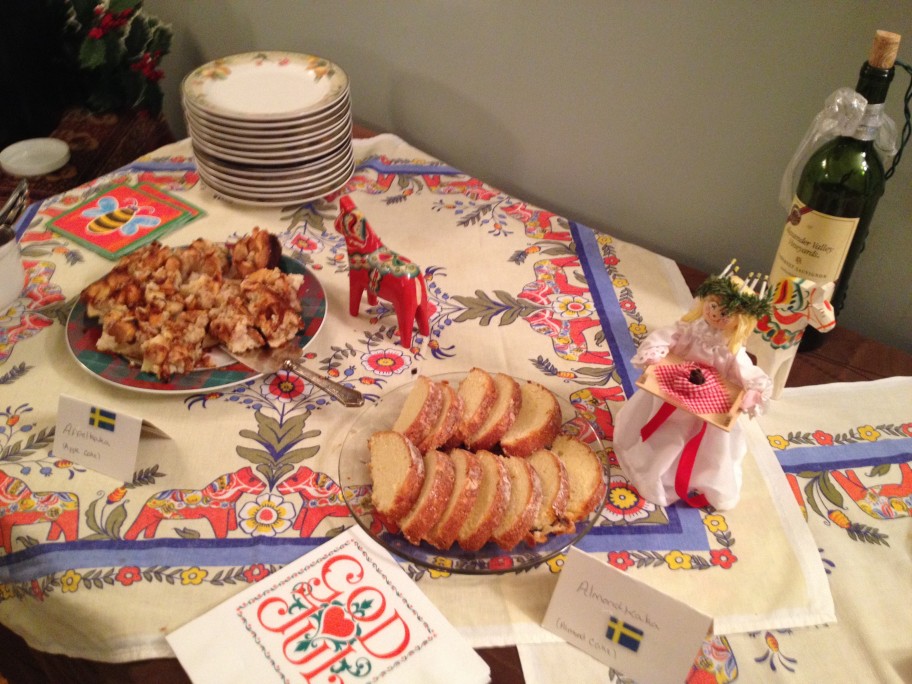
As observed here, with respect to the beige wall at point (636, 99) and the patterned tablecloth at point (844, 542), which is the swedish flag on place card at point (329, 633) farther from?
the beige wall at point (636, 99)

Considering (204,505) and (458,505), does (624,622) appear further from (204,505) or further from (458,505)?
(204,505)

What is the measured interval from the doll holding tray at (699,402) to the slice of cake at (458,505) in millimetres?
228

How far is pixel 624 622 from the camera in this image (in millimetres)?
750

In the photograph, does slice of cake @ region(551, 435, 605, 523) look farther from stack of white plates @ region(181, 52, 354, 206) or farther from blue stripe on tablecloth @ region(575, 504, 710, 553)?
stack of white plates @ region(181, 52, 354, 206)

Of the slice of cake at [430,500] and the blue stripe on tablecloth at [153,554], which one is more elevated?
the slice of cake at [430,500]

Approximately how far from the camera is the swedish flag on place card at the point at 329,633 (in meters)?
0.75

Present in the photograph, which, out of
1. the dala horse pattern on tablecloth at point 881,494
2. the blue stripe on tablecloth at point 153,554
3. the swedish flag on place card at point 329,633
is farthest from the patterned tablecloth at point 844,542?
the blue stripe on tablecloth at point 153,554

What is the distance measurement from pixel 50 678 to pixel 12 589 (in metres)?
0.24

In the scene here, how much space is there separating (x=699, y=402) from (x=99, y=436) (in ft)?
2.54

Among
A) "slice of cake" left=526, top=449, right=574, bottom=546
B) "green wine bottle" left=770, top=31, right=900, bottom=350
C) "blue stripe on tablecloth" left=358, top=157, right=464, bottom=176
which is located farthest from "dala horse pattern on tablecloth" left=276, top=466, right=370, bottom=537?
"blue stripe on tablecloth" left=358, top=157, right=464, bottom=176

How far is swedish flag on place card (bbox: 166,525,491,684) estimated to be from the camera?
75 centimetres

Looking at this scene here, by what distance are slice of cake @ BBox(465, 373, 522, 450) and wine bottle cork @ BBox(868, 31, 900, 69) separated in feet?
2.11

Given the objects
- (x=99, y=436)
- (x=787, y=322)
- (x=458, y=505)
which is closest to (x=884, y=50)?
(x=787, y=322)

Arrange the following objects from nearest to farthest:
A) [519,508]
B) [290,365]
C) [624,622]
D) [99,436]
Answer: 1. [624,622]
2. [519,508]
3. [99,436]
4. [290,365]
